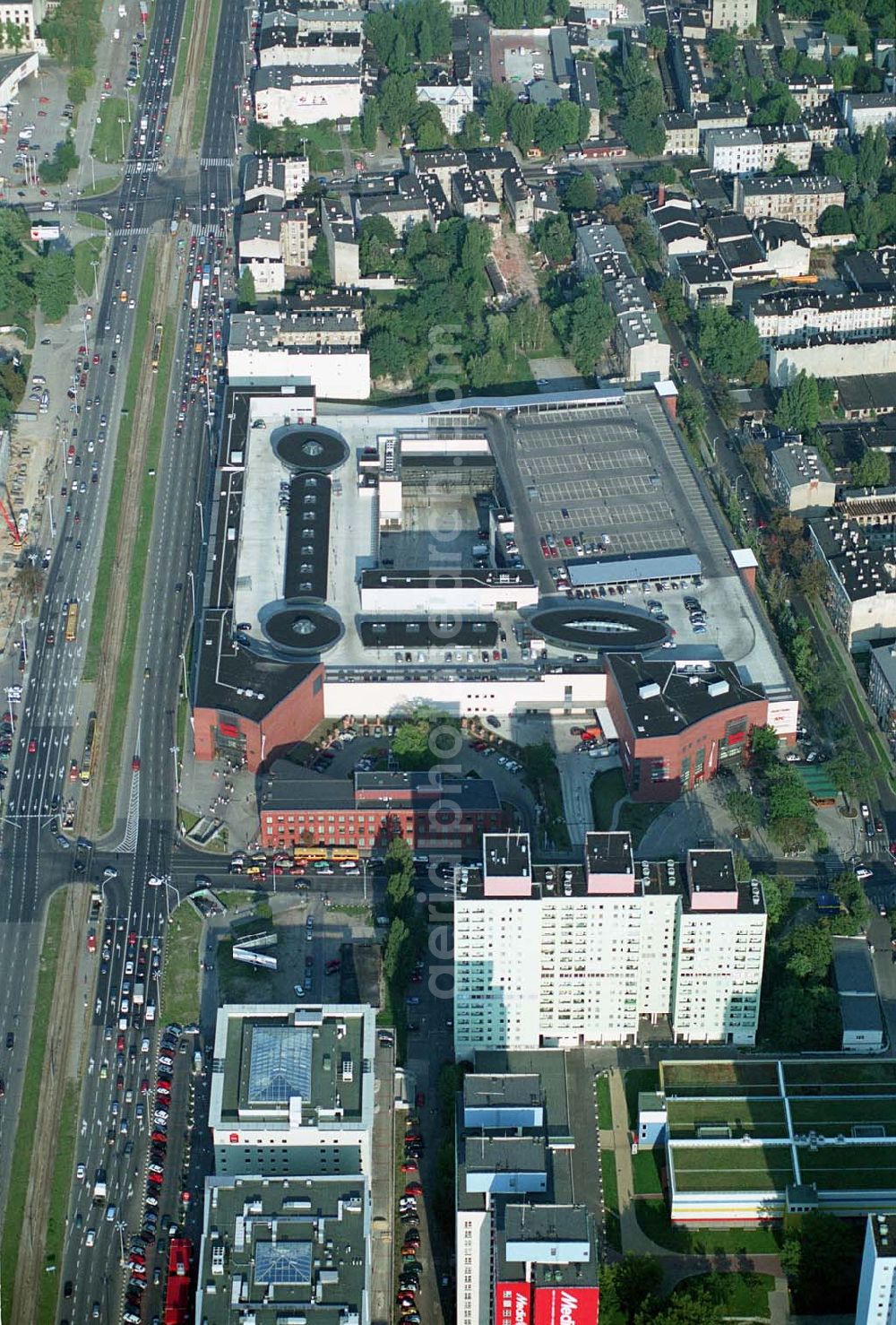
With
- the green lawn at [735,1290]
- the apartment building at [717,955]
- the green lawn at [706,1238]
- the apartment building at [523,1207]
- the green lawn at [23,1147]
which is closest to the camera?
the apartment building at [523,1207]

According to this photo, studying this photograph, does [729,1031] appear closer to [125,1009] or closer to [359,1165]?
[359,1165]

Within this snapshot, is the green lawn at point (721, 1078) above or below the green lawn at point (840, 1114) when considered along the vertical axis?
above

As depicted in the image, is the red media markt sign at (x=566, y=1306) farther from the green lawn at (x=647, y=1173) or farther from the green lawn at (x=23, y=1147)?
the green lawn at (x=23, y=1147)

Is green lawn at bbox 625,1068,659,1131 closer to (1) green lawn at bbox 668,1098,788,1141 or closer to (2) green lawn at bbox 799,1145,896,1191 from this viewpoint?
(1) green lawn at bbox 668,1098,788,1141

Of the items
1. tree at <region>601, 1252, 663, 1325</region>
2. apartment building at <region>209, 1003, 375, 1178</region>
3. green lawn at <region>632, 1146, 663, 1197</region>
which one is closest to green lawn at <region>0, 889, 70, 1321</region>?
apartment building at <region>209, 1003, 375, 1178</region>

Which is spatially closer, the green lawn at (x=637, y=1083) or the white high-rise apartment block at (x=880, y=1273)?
the white high-rise apartment block at (x=880, y=1273)

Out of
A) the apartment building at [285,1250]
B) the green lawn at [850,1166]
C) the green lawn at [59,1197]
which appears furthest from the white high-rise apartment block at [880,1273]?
the green lawn at [59,1197]

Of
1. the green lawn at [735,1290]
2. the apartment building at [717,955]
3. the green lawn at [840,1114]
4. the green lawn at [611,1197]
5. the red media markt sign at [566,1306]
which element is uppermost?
the apartment building at [717,955]
